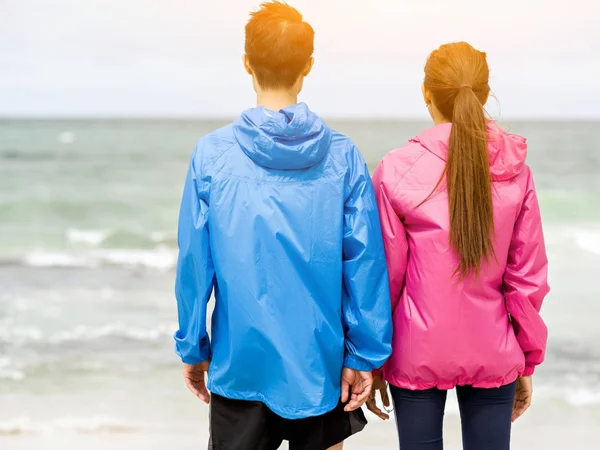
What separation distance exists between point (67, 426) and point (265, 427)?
183 centimetres

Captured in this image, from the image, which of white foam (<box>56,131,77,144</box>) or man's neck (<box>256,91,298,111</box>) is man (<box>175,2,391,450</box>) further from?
white foam (<box>56,131,77,144</box>)

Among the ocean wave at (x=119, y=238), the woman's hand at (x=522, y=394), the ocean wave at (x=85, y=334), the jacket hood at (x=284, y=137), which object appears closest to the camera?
the jacket hood at (x=284, y=137)

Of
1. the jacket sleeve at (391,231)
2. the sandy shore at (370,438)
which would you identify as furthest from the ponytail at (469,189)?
the sandy shore at (370,438)

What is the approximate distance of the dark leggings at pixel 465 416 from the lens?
1.79 meters

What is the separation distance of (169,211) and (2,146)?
372 inches

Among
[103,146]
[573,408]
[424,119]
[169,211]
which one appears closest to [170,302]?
[573,408]

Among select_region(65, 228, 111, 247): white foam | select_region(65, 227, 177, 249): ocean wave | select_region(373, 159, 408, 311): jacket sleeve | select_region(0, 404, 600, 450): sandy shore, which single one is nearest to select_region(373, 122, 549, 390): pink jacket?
select_region(373, 159, 408, 311): jacket sleeve

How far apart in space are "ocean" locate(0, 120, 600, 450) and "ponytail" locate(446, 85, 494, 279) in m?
1.51

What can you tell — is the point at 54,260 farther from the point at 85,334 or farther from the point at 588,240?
the point at 588,240

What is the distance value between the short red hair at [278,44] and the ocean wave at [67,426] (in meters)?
2.02

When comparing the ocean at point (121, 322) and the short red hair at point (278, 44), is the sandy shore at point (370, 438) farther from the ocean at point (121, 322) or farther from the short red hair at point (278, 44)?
the short red hair at point (278, 44)

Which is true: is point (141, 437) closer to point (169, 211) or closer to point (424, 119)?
point (169, 211)

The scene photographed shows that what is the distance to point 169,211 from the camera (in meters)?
11.0

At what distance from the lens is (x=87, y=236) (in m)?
9.50
